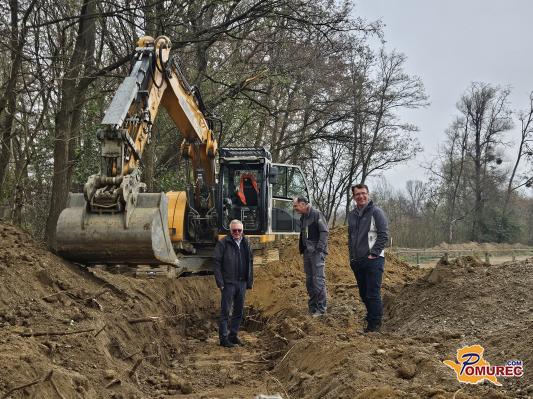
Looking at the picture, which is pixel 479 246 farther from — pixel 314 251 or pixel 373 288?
pixel 373 288

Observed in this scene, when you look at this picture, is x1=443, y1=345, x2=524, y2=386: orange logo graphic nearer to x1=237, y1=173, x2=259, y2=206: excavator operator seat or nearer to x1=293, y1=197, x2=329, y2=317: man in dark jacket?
Result: x1=293, y1=197, x2=329, y2=317: man in dark jacket

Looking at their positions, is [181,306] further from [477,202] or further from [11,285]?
[477,202]

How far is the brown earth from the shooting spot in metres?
4.73

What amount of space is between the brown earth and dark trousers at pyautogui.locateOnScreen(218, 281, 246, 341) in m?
0.31

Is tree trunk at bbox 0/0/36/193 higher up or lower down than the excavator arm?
higher up

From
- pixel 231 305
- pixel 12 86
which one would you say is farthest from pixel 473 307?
pixel 12 86

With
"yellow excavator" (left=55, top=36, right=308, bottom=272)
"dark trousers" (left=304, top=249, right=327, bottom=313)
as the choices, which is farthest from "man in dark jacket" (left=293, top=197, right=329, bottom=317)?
"yellow excavator" (left=55, top=36, right=308, bottom=272)

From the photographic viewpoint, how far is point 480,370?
4578mm

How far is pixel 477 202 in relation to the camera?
43.0 meters

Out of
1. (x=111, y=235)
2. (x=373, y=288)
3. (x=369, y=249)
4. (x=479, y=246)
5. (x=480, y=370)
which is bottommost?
(x=479, y=246)

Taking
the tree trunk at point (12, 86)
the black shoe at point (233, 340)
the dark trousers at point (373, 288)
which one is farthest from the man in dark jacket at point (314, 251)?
the tree trunk at point (12, 86)

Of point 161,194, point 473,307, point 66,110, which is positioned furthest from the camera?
point 66,110

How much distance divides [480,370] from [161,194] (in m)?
4.87

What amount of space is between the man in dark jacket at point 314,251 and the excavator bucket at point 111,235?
2169mm
